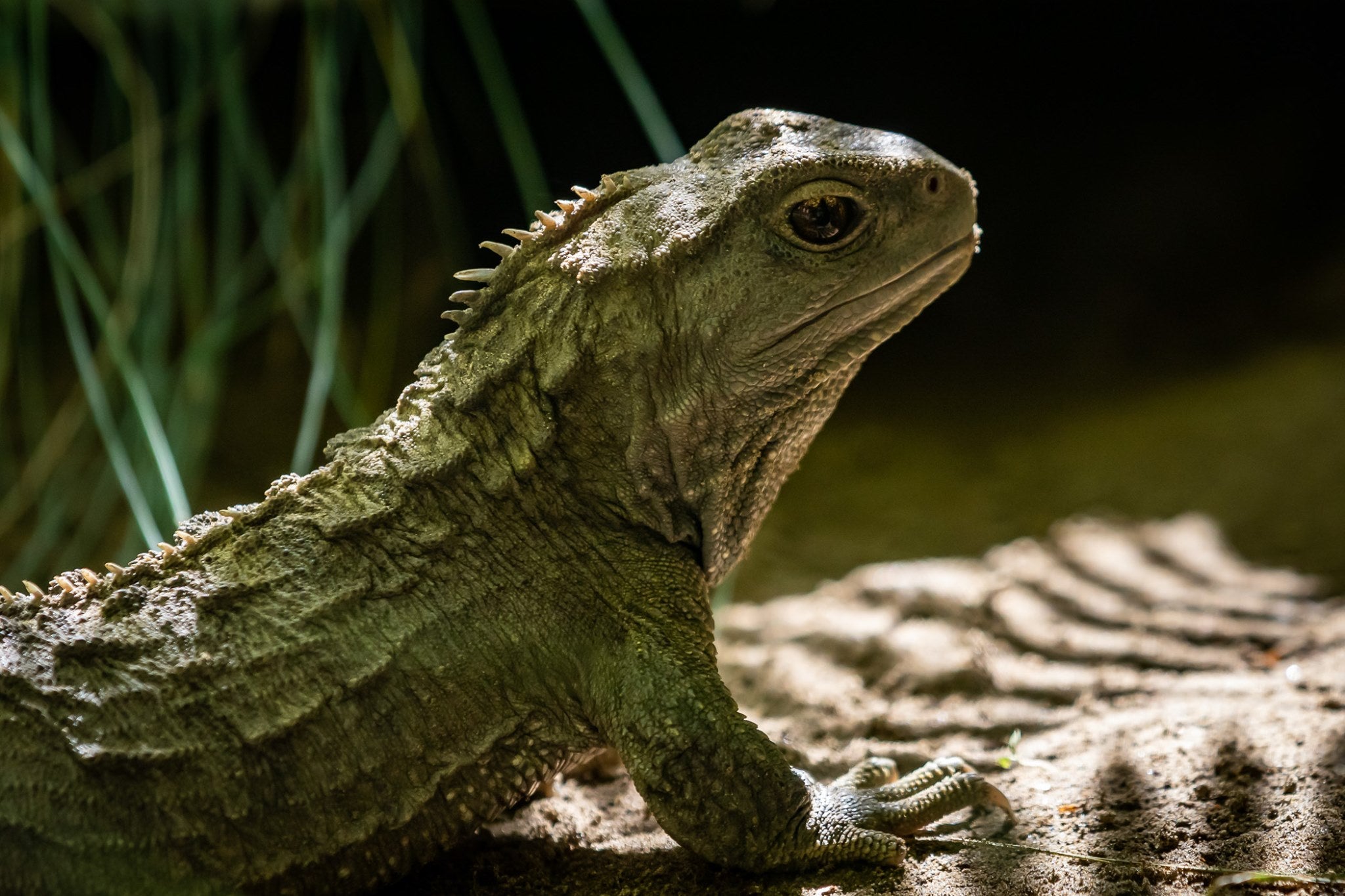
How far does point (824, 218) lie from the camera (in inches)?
122

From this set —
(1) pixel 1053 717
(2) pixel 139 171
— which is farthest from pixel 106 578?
(1) pixel 1053 717

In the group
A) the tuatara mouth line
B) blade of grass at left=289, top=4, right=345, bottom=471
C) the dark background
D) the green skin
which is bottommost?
the green skin

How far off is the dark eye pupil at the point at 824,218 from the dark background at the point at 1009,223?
4028 millimetres

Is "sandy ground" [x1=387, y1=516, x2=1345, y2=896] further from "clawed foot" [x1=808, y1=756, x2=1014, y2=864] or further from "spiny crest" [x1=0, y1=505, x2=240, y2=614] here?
"spiny crest" [x1=0, y1=505, x2=240, y2=614]

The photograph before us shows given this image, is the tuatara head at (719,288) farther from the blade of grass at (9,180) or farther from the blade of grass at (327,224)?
the blade of grass at (9,180)

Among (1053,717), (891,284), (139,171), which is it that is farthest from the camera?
(139,171)

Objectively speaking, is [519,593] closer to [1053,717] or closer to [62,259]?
[1053,717]

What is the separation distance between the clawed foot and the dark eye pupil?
1.62 metres

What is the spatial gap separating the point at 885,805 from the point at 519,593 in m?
1.24

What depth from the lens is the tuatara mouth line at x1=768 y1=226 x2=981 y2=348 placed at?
3127 millimetres

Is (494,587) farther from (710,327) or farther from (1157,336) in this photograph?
(1157,336)

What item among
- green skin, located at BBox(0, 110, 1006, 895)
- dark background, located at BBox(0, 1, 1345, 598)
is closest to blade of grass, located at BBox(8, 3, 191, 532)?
green skin, located at BBox(0, 110, 1006, 895)

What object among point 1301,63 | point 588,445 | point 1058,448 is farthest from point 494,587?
point 1301,63

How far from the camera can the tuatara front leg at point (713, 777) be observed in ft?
9.37
